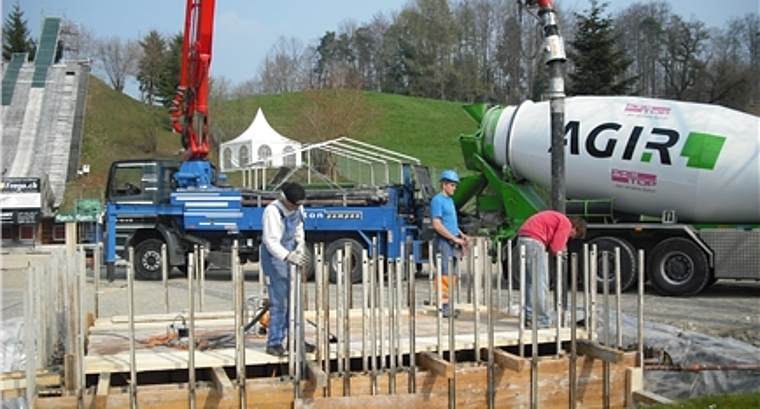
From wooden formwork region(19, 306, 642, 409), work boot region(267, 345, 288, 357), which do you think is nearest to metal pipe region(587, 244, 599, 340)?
wooden formwork region(19, 306, 642, 409)

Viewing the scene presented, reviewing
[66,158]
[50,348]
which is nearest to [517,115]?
[50,348]

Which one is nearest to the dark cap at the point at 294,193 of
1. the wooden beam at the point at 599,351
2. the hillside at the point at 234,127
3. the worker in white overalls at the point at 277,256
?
the worker in white overalls at the point at 277,256

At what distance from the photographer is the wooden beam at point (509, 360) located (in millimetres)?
6988

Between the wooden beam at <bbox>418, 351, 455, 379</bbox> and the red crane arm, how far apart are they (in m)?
13.7

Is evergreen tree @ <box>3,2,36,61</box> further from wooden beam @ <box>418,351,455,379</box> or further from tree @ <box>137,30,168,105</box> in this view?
wooden beam @ <box>418,351,455,379</box>

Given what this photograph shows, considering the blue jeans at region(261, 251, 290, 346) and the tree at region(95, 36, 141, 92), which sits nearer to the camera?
the blue jeans at region(261, 251, 290, 346)

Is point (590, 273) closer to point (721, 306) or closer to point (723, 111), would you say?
point (721, 306)

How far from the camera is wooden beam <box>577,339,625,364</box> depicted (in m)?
7.33

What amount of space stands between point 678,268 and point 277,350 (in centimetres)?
1016

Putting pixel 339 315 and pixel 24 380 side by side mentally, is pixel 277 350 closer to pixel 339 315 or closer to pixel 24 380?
pixel 339 315

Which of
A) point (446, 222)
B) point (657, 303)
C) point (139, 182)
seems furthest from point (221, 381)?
point (139, 182)

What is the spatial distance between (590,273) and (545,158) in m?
8.05

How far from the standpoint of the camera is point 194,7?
19.9 meters

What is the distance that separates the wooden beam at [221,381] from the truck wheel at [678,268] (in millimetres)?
10394
